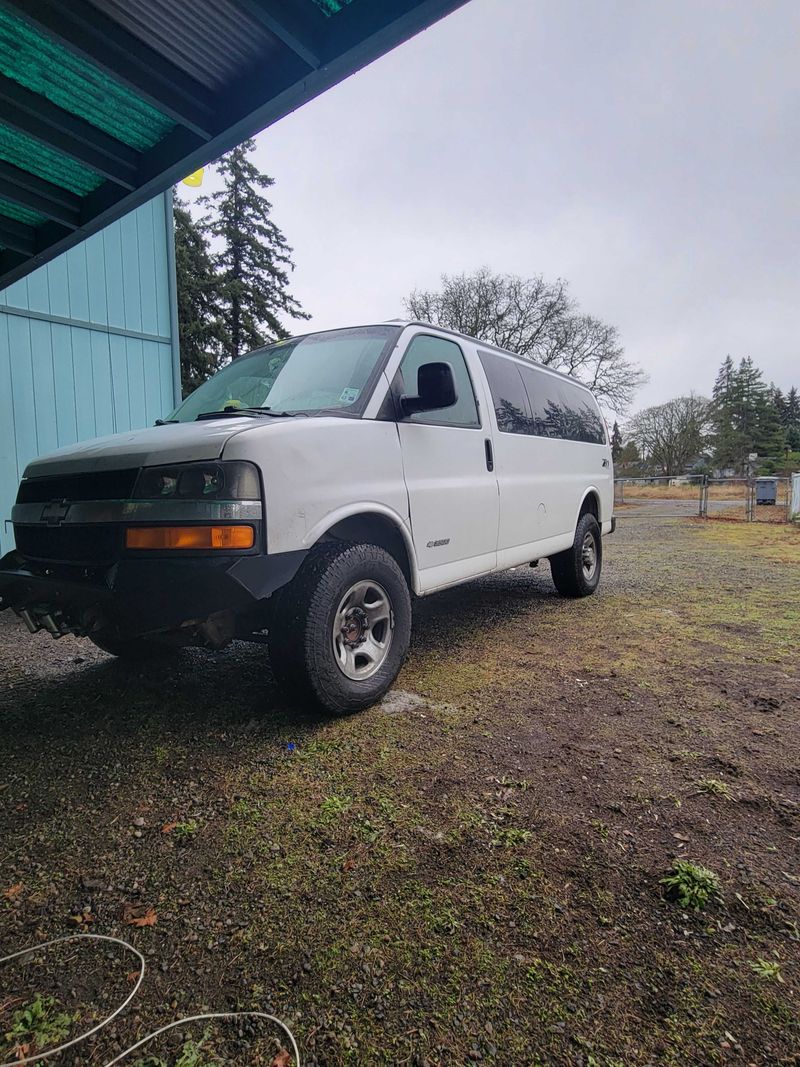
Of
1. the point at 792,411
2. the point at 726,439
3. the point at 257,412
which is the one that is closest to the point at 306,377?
the point at 257,412

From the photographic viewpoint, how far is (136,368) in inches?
272

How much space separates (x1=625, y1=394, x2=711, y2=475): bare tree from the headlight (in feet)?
140

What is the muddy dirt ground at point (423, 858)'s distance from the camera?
1.25 metres

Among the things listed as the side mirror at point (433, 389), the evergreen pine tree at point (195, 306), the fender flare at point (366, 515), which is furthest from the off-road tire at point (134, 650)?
the evergreen pine tree at point (195, 306)

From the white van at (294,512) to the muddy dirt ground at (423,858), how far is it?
462mm

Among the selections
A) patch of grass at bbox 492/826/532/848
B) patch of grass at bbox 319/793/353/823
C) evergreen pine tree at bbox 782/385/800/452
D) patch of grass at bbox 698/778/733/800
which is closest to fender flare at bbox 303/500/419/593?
patch of grass at bbox 319/793/353/823

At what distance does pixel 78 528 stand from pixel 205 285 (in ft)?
90.8

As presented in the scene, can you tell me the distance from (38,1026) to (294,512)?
1.73 meters

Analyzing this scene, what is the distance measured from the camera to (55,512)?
268 centimetres

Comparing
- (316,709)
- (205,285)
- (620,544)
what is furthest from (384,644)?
(205,285)

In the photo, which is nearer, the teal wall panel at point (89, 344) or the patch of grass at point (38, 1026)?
the patch of grass at point (38, 1026)

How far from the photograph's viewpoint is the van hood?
2341 millimetres

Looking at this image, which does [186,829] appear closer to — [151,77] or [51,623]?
[51,623]

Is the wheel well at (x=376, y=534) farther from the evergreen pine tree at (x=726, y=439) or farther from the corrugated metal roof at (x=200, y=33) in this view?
the evergreen pine tree at (x=726, y=439)
